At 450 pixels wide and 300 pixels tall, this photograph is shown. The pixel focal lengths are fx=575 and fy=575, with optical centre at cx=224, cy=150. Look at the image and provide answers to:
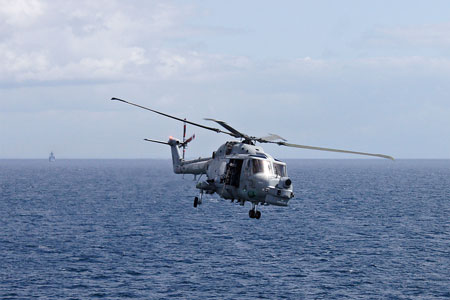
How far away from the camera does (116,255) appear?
4956 inches

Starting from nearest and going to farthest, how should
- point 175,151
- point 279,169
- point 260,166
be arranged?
point 260,166
point 279,169
point 175,151

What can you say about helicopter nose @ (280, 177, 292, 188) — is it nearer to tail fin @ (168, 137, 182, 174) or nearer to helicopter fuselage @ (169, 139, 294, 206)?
helicopter fuselage @ (169, 139, 294, 206)

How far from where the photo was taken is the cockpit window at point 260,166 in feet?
149

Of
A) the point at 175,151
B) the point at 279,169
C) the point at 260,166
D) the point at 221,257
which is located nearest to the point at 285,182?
the point at 279,169

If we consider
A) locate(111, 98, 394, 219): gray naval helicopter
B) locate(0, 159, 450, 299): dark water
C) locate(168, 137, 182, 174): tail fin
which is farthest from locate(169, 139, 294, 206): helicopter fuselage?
locate(0, 159, 450, 299): dark water

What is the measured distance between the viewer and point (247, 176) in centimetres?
4556

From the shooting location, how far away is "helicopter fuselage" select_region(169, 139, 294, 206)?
145 ft

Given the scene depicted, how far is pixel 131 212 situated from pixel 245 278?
9501 cm

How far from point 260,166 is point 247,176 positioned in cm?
130

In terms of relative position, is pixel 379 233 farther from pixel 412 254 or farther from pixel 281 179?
pixel 281 179

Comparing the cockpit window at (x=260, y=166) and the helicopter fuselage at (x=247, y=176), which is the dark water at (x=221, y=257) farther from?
the cockpit window at (x=260, y=166)

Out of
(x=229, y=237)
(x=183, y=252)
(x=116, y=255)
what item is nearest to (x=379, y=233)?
(x=229, y=237)

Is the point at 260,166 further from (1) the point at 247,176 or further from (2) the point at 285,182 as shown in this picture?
(2) the point at 285,182

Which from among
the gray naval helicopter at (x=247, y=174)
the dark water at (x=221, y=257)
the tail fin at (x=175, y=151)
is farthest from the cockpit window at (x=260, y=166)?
the dark water at (x=221, y=257)
